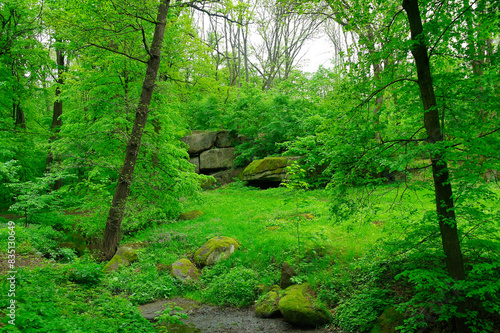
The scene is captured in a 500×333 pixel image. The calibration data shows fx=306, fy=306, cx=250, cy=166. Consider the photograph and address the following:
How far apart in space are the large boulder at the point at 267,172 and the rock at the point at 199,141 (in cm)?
580

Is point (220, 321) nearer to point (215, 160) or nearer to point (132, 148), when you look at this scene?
point (132, 148)

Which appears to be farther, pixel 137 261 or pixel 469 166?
pixel 137 261

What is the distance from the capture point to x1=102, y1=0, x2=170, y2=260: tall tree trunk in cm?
903

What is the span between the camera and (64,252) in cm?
900

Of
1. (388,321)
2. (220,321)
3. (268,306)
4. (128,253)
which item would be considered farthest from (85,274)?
(388,321)

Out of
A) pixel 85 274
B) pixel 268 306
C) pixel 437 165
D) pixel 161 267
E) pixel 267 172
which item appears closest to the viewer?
pixel 437 165

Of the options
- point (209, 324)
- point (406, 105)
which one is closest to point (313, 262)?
point (209, 324)

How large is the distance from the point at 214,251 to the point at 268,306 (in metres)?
2.93

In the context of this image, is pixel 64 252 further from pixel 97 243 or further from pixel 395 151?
pixel 395 151

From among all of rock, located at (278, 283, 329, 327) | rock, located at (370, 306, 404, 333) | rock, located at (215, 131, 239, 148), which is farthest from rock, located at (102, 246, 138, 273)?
rock, located at (215, 131, 239, 148)

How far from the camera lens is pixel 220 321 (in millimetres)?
6551

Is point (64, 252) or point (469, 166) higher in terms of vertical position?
point (469, 166)

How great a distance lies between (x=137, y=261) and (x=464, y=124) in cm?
860

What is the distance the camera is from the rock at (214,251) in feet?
29.6
